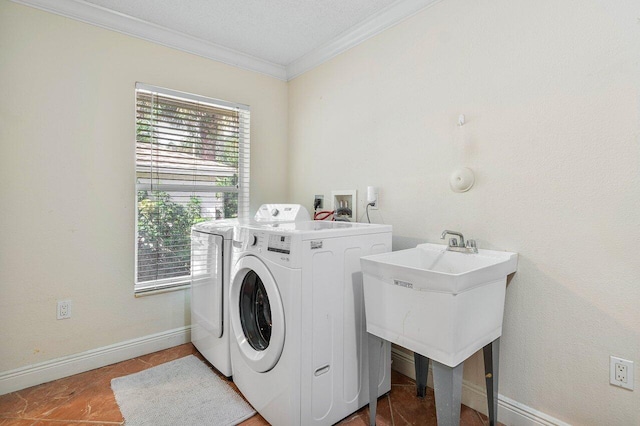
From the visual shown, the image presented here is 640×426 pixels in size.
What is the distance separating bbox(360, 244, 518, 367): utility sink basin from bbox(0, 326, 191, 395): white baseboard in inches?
66.5

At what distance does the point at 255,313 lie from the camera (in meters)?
1.77

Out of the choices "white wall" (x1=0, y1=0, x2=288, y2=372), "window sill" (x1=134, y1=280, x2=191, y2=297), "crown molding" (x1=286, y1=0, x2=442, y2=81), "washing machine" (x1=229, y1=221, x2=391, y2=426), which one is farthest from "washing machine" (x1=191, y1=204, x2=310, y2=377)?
"crown molding" (x1=286, y1=0, x2=442, y2=81)

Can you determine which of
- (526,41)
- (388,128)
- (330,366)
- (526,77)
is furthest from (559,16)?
(330,366)

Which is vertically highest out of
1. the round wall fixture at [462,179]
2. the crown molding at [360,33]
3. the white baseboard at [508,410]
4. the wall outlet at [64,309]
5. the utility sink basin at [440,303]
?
the crown molding at [360,33]

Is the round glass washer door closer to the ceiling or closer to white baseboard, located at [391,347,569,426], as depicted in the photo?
white baseboard, located at [391,347,569,426]

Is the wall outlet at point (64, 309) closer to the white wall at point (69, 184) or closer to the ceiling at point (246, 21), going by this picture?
the white wall at point (69, 184)

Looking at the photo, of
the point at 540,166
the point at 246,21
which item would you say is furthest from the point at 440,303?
the point at 246,21

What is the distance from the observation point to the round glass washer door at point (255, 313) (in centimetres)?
150

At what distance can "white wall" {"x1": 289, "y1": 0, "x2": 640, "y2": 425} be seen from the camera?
4.09 feet

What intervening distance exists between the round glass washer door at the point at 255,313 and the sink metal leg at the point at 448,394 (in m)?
0.69

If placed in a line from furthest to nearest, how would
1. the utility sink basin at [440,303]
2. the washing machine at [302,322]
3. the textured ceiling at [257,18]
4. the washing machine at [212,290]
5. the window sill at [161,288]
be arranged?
1. the window sill at [161,288]
2. the textured ceiling at [257,18]
3. the washing machine at [212,290]
4. the washing machine at [302,322]
5. the utility sink basin at [440,303]

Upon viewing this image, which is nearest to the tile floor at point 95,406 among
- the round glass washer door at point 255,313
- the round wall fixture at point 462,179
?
the round glass washer door at point 255,313

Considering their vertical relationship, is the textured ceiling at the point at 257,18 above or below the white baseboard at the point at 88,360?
above

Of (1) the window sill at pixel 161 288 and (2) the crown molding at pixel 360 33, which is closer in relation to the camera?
(2) the crown molding at pixel 360 33
